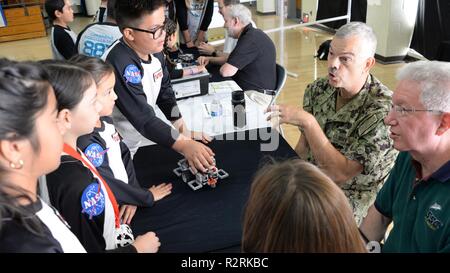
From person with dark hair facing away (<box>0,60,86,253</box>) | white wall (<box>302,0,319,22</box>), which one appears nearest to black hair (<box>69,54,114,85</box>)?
person with dark hair facing away (<box>0,60,86,253</box>)

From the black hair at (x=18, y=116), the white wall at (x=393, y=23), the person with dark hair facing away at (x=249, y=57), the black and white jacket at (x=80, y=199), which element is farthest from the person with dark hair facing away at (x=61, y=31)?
the white wall at (x=393, y=23)

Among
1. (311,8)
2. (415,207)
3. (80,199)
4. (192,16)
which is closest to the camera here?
(80,199)

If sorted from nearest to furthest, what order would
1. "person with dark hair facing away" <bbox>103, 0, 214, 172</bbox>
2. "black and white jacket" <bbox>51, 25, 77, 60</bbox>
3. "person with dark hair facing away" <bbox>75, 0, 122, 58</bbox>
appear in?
"person with dark hair facing away" <bbox>103, 0, 214, 172</bbox> → "person with dark hair facing away" <bbox>75, 0, 122, 58</bbox> → "black and white jacket" <bbox>51, 25, 77, 60</bbox>

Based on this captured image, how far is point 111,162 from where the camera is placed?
158 cm

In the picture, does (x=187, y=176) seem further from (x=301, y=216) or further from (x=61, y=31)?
(x=61, y=31)

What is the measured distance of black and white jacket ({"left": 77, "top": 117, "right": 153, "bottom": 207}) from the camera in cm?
150

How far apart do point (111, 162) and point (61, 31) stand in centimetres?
255

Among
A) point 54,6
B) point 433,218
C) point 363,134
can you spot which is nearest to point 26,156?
point 433,218

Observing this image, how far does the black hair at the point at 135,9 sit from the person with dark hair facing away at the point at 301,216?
4.58 feet

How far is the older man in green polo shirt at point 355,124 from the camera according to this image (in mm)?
1732

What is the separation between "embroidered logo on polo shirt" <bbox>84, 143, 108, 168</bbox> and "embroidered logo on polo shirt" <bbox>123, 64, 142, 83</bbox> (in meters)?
0.50

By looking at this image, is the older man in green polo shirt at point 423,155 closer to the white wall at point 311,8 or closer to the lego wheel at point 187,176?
the lego wheel at point 187,176

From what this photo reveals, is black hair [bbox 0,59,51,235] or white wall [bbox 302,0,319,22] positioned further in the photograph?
white wall [bbox 302,0,319,22]

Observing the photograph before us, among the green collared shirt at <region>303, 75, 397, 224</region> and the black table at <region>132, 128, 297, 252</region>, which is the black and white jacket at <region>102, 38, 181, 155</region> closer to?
the black table at <region>132, 128, 297, 252</region>
